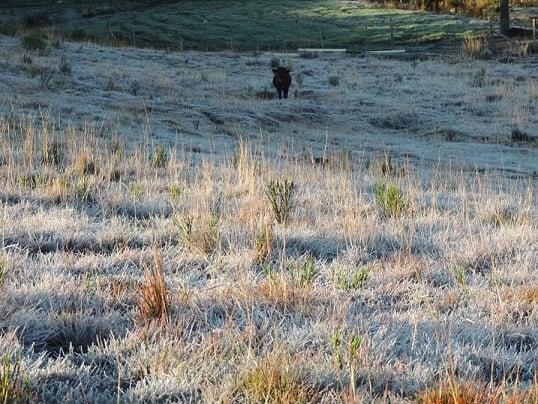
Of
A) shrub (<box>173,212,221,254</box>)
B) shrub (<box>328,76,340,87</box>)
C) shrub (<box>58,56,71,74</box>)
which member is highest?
shrub (<box>58,56,71,74</box>)

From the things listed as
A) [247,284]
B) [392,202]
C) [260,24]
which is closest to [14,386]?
[247,284]

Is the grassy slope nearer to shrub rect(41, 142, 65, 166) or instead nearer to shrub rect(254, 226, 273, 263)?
shrub rect(41, 142, 65, 166)

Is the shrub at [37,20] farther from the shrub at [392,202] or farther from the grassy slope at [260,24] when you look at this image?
A: the shrub at [392,202]

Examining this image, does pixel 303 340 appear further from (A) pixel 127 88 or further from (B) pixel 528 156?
(A) pixel 127 88

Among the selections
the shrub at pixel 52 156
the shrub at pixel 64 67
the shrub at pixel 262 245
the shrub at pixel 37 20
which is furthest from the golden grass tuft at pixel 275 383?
the shrub at pixel 37 20

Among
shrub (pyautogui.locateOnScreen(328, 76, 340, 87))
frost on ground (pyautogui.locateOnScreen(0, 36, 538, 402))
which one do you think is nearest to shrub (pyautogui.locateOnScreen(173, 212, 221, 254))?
frost on ground (pyautogui.locateOnScreen(0, 36, 538, 402))

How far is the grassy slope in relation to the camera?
3578cm

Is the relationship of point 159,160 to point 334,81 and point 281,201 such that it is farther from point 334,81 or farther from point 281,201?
Answer: point 334,81

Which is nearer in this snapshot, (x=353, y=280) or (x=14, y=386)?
(x=14, y=386)

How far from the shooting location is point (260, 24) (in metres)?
42.6

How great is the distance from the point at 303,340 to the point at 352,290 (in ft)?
2.42

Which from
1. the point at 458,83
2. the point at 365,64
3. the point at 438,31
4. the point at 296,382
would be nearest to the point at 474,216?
the point at 296,382

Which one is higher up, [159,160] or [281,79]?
[281,79]

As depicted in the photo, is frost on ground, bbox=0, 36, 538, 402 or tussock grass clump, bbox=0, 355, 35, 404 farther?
frost on ground, bbox=0, 36, 538, 402
